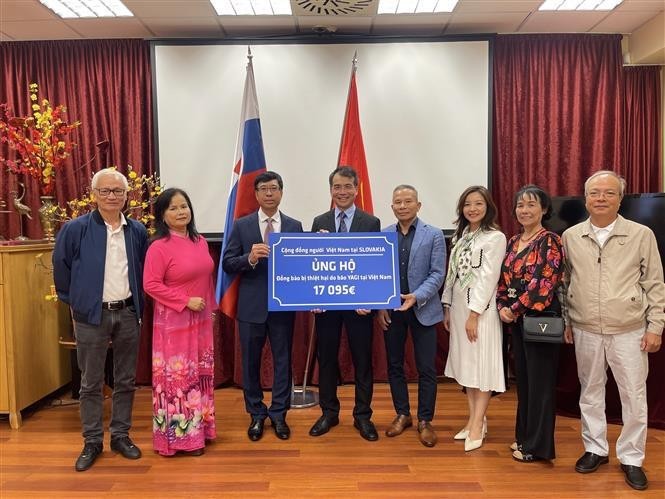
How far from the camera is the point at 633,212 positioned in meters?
3.38

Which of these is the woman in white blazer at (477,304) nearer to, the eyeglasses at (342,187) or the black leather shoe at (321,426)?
the eyeglasses at (342,187)

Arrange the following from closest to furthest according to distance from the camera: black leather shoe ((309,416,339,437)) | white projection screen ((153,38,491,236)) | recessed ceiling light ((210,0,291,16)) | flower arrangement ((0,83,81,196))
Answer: black leather shoe ((309,416,339,437)) < flower arrangement ((0,83,81,196)) < recessed ceiling light ((210,0,291,16)) < white projection screen ((153,38,491,236))

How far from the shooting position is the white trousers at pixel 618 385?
2.58 metres

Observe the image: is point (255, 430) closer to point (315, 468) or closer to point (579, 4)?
point (315, 468)

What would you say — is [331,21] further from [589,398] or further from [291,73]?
[589,398]

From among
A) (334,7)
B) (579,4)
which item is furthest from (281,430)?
(579,4)

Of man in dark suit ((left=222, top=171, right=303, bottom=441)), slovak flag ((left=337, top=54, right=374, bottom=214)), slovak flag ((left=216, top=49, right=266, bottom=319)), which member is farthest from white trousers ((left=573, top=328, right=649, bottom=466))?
slovak flag ((left=216, top=49, right=266, bottom=319))

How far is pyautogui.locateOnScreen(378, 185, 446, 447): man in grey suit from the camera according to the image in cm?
302

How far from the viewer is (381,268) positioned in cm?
296

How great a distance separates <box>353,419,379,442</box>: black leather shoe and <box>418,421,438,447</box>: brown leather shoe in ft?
0.85

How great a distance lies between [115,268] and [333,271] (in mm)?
1169

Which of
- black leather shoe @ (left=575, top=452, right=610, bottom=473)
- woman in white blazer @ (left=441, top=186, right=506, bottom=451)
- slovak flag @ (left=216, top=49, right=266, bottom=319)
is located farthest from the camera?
slovak flag @ (left=216, top=49, right=266, bottom=319)

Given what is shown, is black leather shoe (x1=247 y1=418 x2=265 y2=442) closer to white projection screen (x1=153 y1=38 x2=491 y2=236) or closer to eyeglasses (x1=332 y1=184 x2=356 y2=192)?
eyeglasses (x1=332 y1=184 x2=356 y2=192)

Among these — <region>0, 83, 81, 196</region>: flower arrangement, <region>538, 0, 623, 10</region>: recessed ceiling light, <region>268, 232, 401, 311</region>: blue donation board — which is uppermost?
<region>538, 0, 623, 10</region>: recessed ceiling light
